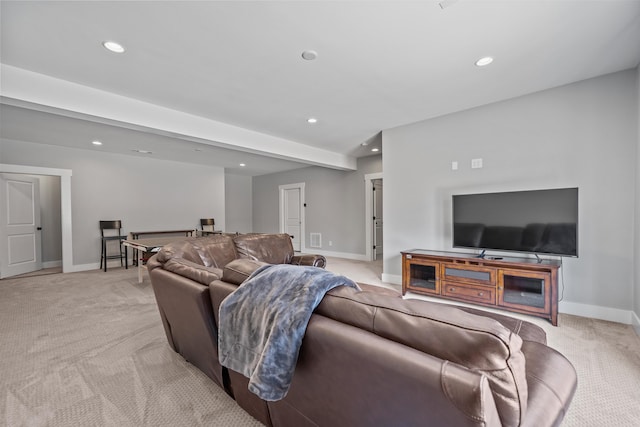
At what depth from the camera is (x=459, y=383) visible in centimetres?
62

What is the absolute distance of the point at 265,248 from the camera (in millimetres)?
3537

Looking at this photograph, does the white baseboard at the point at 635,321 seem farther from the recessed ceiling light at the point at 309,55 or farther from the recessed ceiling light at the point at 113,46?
the recessed ceiling light at the point at 113,46

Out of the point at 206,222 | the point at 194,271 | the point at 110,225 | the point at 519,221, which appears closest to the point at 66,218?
the point at 110,225

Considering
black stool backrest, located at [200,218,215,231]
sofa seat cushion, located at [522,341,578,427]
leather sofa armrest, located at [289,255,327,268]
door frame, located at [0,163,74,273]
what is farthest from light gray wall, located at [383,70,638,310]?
door frame, located at [0,163,74,273]

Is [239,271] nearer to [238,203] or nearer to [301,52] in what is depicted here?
[301,52]

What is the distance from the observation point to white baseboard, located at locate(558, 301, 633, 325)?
2729 millimetres

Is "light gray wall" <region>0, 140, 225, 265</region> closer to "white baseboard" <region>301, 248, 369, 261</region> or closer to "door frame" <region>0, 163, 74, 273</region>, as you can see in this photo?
"door frame" <region>0, 163, 74, 273</region>

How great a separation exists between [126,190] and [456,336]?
22.6ft

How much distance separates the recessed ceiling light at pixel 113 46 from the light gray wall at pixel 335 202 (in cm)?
475

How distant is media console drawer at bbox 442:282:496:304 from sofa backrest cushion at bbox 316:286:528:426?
8.68 ft

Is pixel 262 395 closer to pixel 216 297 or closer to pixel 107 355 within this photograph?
pixel 216 297

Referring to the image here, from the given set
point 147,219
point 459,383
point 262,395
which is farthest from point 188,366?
point 147,219

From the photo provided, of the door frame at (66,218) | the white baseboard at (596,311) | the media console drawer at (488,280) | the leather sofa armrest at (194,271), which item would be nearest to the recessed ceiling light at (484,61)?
the media console drawer at (488,280)

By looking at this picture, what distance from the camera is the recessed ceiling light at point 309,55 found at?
229cm
